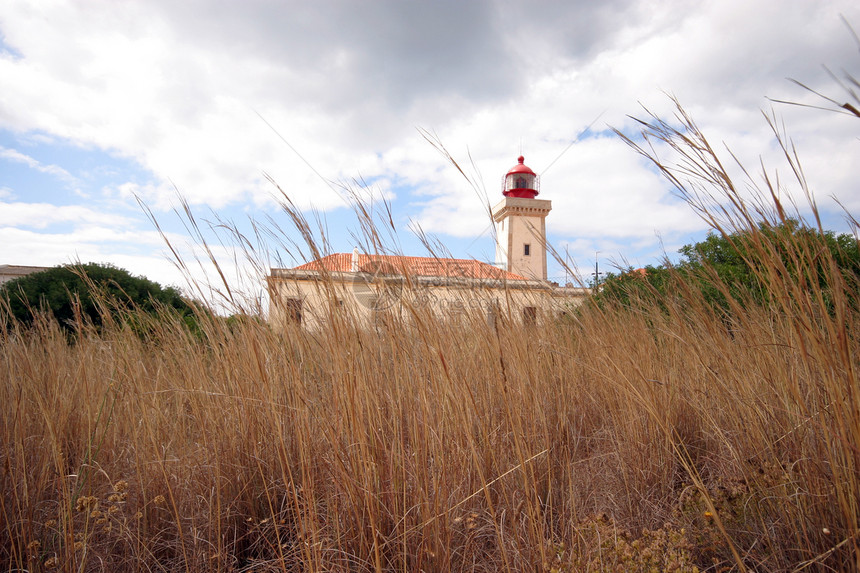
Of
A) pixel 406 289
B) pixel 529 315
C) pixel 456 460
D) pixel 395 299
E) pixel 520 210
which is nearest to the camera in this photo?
pixel 456 460

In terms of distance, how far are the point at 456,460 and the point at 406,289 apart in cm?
56

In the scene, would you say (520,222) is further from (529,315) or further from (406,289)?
(406,289)

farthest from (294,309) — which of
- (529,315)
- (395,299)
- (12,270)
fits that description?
(12,270)

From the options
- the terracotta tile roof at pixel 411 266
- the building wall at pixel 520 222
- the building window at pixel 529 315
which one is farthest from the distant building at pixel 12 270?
the building wall at pixel 520 222

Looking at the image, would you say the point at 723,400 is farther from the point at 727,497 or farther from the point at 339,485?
the point at 339,485

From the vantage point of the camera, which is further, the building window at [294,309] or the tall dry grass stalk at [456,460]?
the building window at [294,309]

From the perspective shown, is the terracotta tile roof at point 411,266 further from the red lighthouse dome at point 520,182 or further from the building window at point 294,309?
the red lighthouse dome at point 520,182

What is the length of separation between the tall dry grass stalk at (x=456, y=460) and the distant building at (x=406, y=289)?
0.30 feet

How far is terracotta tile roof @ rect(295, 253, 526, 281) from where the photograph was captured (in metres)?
1.44

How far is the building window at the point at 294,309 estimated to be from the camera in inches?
60.7

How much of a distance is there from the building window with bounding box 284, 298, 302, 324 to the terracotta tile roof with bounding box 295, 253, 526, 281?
0.40 feet

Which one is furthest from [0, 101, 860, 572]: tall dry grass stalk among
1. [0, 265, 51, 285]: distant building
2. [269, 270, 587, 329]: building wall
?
[0, 265, 51, 285]: distant building

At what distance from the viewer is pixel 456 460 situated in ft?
4.27

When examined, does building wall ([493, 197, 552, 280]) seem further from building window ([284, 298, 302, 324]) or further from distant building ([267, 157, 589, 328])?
building window ([284, 298, 302, 324])
